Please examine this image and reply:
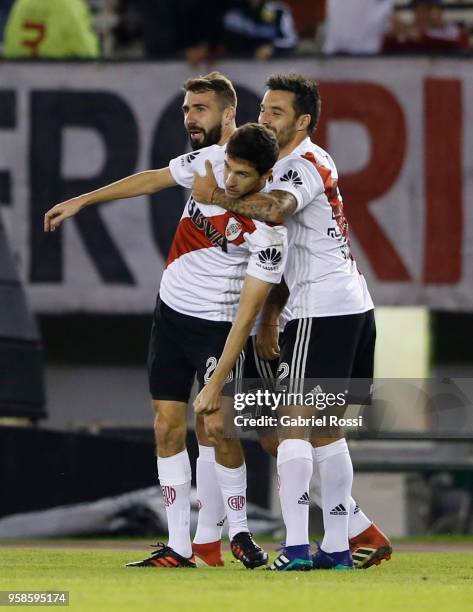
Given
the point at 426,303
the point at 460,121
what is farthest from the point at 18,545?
the point at 460,121

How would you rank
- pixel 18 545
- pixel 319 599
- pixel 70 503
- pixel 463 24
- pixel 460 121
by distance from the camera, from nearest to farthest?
pixel 319 599
pixel 18 545
pixel 70 503
pixel 460 121
pixel 463 24

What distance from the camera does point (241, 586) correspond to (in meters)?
6.62

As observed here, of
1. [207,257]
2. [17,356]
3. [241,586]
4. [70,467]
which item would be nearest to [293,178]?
[207,257]

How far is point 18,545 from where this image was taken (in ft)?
36.4

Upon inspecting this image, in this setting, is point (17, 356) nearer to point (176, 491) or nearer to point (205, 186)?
point (176, 491)

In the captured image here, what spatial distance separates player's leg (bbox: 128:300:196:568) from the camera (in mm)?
7758

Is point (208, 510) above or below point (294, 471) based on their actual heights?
below

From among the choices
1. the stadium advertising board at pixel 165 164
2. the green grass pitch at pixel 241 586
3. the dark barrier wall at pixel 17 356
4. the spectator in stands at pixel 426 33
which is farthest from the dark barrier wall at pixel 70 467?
the spectator in stands at pixel 426 33

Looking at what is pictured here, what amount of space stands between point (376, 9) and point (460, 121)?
4.27 ft

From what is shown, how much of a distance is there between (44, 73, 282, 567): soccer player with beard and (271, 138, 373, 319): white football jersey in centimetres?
27

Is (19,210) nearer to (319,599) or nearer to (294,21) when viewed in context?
(294,21)

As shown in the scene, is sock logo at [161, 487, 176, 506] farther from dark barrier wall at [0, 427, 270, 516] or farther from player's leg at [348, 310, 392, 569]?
dark barrier wall at [0, 427, 270, 516]

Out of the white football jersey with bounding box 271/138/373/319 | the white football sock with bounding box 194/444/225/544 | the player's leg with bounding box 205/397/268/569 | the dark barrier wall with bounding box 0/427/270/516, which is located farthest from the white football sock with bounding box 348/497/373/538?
the dark barrier wall with bounding box 0/427/270/516

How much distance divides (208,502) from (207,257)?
1.21 metres
